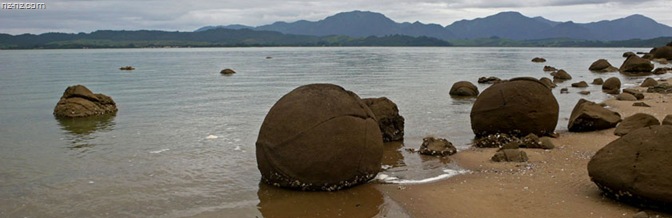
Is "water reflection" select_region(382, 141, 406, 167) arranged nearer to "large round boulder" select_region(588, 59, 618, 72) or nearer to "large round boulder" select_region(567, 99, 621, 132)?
"large round boulder" select_region(567, 99, 621, 132)

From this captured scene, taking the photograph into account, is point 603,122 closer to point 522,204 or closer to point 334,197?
point 522,204

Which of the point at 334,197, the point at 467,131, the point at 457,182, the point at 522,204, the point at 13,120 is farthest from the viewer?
the point at 13,120

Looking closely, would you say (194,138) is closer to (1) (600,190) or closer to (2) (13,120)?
(2) (13,120)

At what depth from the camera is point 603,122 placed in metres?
18.3

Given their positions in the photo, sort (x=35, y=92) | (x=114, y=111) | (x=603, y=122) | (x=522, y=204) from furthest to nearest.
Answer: (x=35, y=92)
(x=114, y=111)
(x=603, y=122)
(x=522, y=204)

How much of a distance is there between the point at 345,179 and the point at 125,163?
22.2 feet

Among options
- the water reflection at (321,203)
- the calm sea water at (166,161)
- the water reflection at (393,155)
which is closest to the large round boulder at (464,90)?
the calm sea water at (166,161)

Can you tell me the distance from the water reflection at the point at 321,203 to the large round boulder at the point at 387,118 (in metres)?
5.59

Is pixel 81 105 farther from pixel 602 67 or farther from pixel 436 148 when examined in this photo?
pixel 602 67

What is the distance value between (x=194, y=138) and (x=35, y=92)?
24317 mm

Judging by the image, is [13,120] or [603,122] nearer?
[603,122]

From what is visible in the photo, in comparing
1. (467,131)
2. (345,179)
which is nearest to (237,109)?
(467,131)

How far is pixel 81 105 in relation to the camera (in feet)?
82.2

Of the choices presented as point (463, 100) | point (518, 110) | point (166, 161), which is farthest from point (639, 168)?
point (463, 100)
